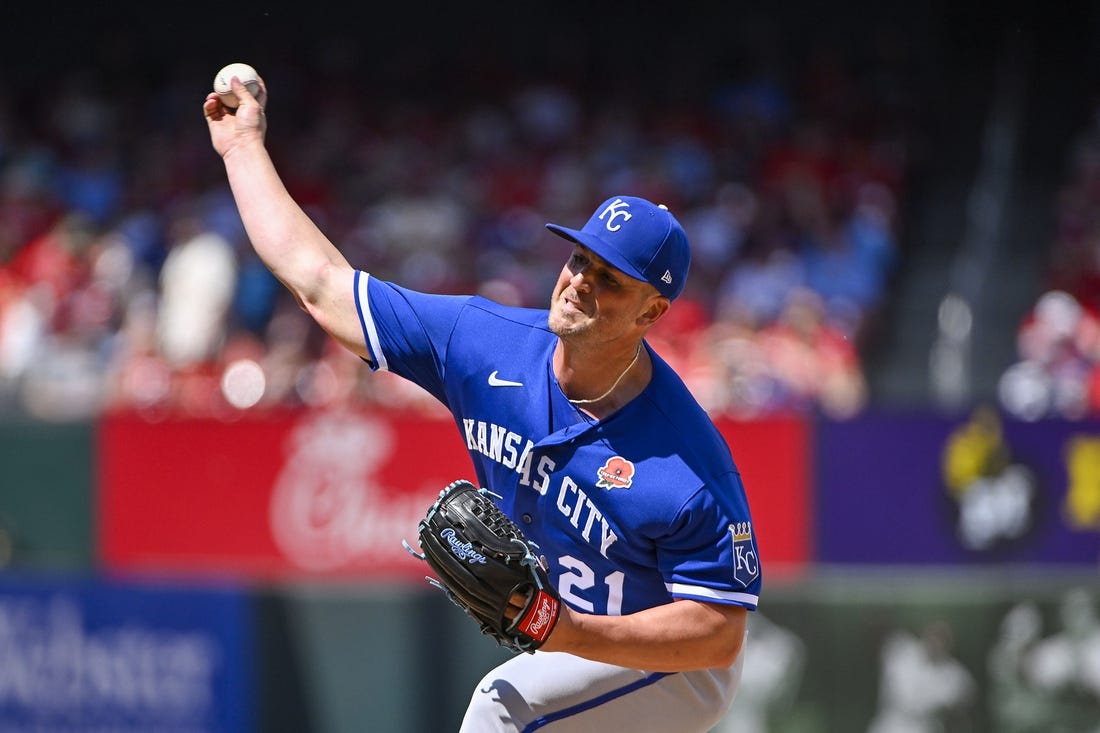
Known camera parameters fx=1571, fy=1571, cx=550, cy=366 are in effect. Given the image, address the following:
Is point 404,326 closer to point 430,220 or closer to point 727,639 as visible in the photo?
point 727,639

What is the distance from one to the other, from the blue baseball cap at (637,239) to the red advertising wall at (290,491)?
6.35m

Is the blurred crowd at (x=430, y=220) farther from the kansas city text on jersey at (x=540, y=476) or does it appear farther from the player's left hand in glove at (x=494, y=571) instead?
the player's left hand in glove at (x=494, y=571)

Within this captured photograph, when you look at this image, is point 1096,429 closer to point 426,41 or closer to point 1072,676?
point 1072,676

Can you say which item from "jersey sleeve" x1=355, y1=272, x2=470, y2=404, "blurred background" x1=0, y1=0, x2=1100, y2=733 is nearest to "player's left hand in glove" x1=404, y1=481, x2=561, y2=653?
"jersey sleeve" x1=355, y1=272, x2=470, y2=404

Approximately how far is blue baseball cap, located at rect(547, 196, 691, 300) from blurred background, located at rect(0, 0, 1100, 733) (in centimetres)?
322

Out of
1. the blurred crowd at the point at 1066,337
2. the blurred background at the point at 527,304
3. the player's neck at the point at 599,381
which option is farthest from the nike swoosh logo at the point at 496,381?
the blurred crowd at the point at 1066,337

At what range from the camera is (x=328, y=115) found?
585 inches

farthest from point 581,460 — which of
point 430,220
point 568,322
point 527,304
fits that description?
point 430,220

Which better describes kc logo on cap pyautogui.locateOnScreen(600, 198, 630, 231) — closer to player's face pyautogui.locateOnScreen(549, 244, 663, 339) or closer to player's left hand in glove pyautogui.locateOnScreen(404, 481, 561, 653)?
player's face pyautogui.locateOnScreen(549, 244, 663, 339)

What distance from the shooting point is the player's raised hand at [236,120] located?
3.87 metres

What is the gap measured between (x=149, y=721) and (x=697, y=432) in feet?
13.4

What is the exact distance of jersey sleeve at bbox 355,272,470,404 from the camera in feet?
12.3

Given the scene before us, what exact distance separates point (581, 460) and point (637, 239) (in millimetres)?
518

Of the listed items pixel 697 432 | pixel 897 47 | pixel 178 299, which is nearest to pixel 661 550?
pixel 697 432
